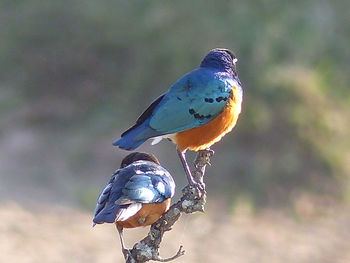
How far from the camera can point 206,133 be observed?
4.75m

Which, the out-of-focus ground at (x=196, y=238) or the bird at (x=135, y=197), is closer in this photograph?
the bird at (x=135, y=197)

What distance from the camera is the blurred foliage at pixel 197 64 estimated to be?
10828 millimetres

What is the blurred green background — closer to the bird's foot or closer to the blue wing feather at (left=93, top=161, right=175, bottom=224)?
the blue wing feather at (left=93, top=161, right=175, bottom=224)

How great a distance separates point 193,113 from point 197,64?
6432 mm

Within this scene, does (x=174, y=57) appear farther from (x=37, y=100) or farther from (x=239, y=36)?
(x=37, y=100)

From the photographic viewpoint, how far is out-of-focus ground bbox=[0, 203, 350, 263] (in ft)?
29.9

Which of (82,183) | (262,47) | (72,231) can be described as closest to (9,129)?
(82,183)

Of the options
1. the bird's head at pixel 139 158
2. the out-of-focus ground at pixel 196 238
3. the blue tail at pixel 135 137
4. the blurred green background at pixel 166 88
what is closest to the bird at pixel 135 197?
the blue tail at pixel 135 137

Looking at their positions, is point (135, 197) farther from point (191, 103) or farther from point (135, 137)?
point (191, 103)

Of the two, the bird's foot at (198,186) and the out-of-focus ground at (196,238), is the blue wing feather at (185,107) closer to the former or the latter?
the bird's foot at (198,186)

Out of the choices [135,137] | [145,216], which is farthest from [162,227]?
[135,137]

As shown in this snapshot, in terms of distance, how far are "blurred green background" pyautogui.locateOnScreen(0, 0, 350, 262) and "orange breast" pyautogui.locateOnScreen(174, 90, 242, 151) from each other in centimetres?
537

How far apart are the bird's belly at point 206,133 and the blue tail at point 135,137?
224 millimetres


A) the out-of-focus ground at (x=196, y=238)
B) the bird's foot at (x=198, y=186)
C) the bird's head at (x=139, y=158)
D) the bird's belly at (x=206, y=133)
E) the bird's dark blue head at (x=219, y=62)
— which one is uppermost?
the out-of-focus ground at (x=196, y=238)
